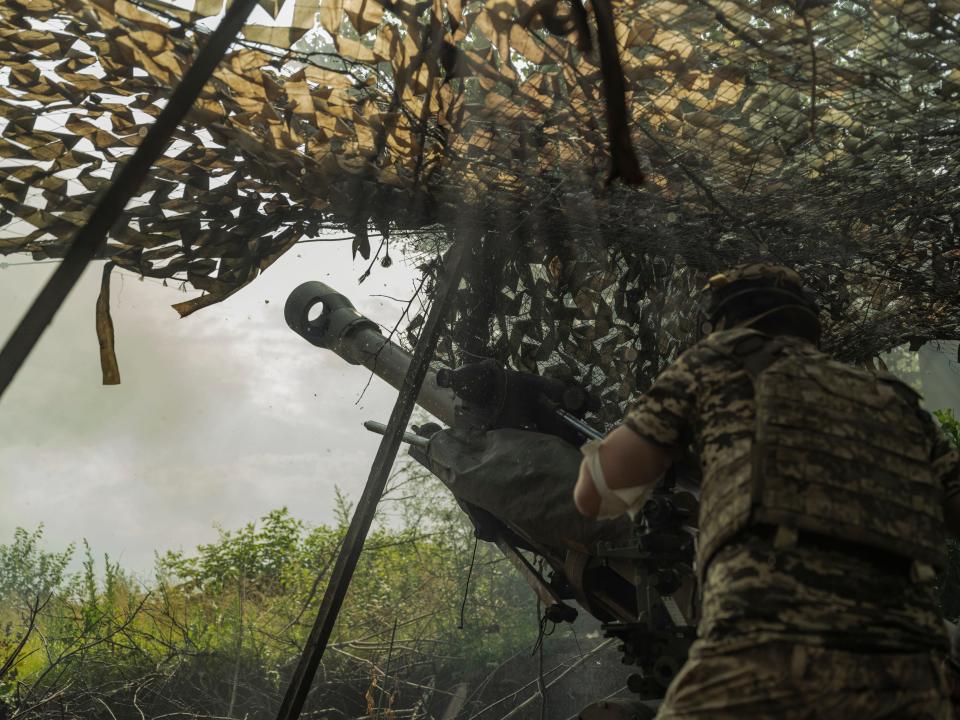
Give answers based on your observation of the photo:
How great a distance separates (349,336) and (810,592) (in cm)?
321

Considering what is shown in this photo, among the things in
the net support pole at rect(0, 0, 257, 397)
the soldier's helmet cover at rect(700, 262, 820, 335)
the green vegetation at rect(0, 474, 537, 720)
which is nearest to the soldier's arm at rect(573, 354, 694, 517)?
the soldier's helmet cover at rect(700, 262, 820, 335)

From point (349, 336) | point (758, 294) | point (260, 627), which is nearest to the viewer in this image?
point (758, 294)

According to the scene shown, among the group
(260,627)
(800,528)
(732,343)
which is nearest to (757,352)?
(732,343)

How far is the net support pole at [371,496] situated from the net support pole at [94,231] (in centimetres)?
239

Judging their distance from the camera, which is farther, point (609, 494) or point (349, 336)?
point (349, 336)

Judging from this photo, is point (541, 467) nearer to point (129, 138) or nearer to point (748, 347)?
point (748, 347)

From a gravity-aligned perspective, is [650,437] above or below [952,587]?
above

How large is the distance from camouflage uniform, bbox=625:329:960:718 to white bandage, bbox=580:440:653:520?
0.51ft

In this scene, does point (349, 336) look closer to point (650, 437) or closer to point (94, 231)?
point (650, 437)

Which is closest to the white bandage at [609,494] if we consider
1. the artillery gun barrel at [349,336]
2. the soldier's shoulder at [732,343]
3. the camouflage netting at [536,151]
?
the soldier's shoulder at [732,343]

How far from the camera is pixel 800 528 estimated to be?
68.1 inches

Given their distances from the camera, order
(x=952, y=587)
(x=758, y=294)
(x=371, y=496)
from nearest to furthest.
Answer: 1. (x=758, y=294)
2. (x=371, y=496)
3. (x=952, y=587)

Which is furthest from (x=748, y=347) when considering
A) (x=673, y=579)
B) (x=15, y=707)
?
(x=15, y=707)

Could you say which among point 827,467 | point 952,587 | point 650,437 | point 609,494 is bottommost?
point 952,587
